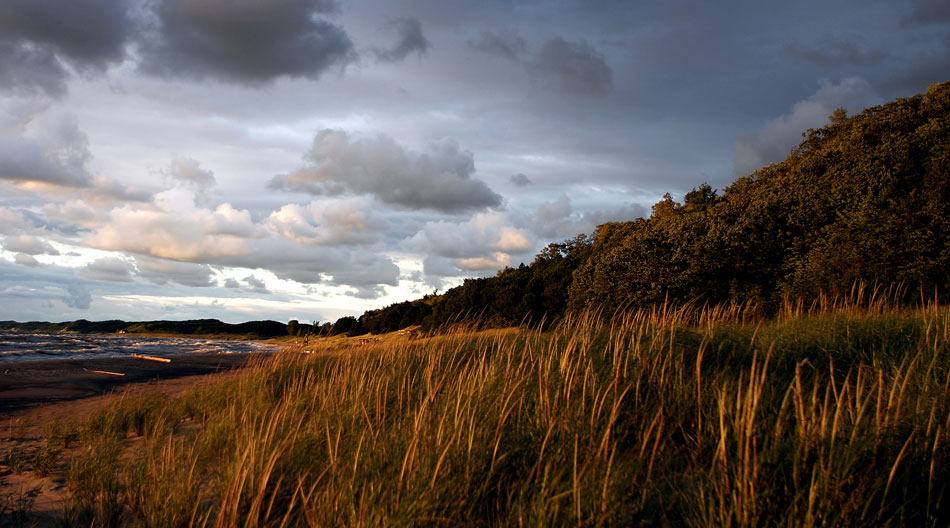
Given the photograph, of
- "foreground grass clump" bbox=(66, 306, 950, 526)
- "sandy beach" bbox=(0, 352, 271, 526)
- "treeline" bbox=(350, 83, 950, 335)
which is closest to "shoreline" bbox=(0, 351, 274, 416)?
"sandy beach" bbox=(0, 352, 271, 526)

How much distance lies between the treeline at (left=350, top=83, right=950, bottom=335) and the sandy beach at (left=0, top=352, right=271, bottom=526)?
28.4ft

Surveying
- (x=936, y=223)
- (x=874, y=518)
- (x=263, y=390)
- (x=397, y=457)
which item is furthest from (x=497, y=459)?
(x=936, y=223)

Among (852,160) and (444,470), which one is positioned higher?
(852,160)

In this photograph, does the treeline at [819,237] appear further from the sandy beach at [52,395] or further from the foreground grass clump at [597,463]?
the sandy beach at [52,395]

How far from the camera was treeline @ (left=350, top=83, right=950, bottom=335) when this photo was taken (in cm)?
1445

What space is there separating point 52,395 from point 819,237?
22.8 meters

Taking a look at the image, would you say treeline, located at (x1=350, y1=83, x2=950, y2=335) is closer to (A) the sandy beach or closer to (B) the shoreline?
(A) the sandy beach

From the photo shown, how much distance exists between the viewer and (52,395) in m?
14.6

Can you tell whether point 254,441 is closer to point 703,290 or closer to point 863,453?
point 863,453

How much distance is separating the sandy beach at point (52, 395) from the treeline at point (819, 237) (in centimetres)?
866

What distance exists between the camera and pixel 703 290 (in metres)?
17.0

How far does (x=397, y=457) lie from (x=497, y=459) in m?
0.81

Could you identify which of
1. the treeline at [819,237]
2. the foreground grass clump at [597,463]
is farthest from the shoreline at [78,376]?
the treeline at [819,237]

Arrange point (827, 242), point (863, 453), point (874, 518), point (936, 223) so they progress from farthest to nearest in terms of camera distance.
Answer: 1. point (827, 242)
2. point (936, 223)
3. point (863, 453)
4. point (874, 518)
